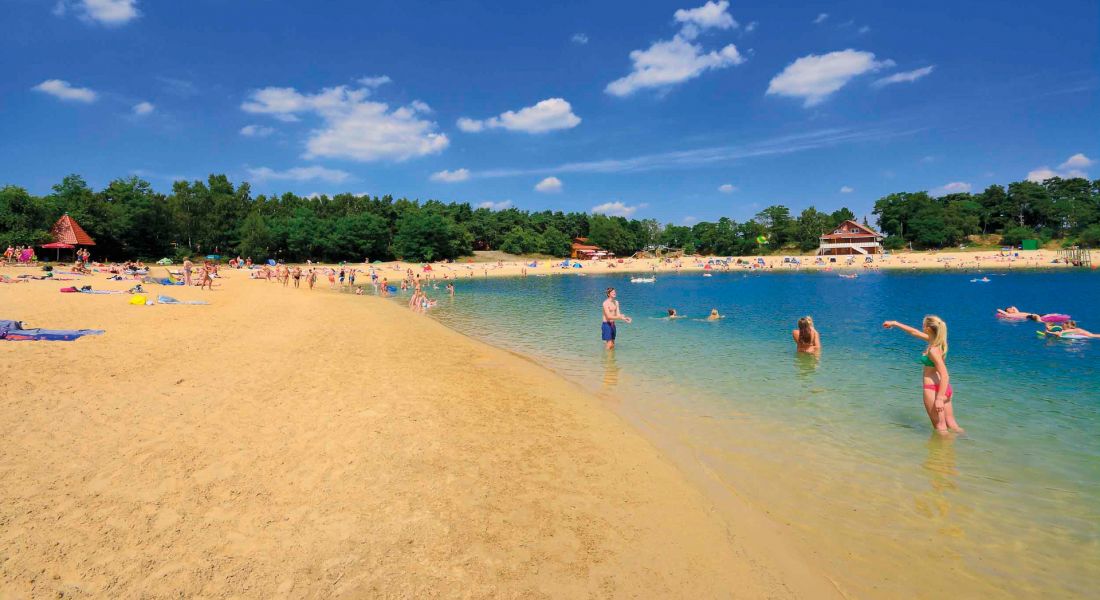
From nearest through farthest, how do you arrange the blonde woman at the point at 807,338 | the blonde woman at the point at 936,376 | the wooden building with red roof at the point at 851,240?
the blonde woman at the point at 936,376, the blonde woman at the point at 807,338, the wooden building with red roof at the point at 851,240

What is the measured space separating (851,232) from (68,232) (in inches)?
4545

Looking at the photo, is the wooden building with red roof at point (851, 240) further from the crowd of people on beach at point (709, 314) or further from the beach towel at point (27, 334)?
the beach towel at point (27, 334)

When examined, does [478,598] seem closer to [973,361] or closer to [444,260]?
[973,361]

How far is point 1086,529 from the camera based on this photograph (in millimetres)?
5027

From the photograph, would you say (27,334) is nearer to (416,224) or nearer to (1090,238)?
(416,224)

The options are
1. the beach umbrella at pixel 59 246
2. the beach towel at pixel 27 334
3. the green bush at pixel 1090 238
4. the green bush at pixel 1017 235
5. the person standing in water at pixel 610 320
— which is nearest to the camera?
the beach towel at pixel 27 334

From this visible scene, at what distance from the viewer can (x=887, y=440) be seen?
7.39m

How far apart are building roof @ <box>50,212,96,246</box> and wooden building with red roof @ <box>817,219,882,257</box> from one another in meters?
111

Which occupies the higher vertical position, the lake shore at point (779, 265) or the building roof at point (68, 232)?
the building roof at point (68, 232)

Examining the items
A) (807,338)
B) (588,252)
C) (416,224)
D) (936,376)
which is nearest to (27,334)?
(936,376)

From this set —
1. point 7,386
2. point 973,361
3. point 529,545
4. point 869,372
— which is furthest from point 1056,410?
point 7,386

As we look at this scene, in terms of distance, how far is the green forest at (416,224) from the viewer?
187 ft

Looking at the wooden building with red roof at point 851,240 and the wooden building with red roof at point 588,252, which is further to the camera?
the wooden building with red roof at point 588,252

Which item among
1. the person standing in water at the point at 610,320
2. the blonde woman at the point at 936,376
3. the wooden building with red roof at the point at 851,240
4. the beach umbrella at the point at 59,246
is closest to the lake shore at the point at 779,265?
the wooden building with red roof at the point at 851,240
